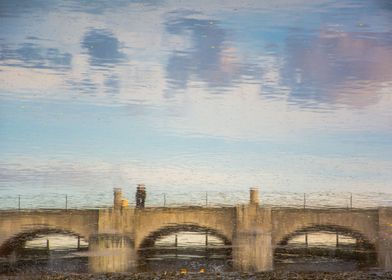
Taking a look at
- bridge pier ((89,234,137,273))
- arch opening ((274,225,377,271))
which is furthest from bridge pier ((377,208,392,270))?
bridge pier ((89,234,137,273))

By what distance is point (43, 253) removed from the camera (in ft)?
144

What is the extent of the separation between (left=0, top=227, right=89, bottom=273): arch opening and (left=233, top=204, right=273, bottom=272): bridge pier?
9125mm

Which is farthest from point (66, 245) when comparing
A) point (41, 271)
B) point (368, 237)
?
point (368, 237)

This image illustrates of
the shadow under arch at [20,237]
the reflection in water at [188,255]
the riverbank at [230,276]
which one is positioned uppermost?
the shadow under arch at [20,237]

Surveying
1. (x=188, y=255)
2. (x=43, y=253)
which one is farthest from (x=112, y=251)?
(x=43, y=253)

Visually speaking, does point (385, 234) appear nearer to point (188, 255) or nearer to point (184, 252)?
point (188, 255)

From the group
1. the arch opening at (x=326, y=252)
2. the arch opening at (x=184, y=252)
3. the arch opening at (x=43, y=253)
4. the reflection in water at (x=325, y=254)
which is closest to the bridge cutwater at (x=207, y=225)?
the arch opening at (x=43, y=253)

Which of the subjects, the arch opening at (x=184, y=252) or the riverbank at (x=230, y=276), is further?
the arch opening at (x=184, y=252)

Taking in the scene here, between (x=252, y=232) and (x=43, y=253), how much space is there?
16705 mm

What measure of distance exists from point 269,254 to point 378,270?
6.29 metres

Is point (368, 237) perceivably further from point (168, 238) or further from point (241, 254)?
point (168, 238)

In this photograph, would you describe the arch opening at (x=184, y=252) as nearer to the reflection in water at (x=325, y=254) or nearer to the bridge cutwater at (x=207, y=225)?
the bridge cutwater at (x=207, y=225)

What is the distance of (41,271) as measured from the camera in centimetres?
3475

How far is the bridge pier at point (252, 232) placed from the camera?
1412 inches
